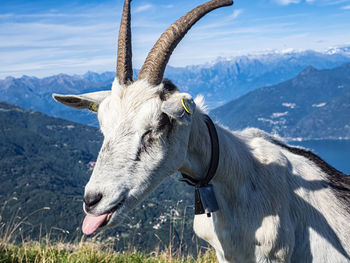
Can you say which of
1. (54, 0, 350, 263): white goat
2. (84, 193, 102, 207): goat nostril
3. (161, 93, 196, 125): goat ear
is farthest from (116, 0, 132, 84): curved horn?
(84, 193, 102, 207): goat nostril

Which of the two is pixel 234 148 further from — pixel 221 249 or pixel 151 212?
pixel 151 212

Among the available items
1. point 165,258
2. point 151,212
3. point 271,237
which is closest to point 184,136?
point 271,237

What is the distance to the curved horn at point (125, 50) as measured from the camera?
4.13 m

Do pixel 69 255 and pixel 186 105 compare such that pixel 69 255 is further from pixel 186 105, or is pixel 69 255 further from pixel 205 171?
pixel 186 105

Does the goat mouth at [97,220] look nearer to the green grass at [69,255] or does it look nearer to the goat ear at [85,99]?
the goat ear at [85,99]

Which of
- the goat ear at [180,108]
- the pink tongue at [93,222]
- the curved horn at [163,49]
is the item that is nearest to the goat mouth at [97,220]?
the pink tongue at [93,222]

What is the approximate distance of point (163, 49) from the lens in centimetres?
383

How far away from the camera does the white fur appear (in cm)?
341

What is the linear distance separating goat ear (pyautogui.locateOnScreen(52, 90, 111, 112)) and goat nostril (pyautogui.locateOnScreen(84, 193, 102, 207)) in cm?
148

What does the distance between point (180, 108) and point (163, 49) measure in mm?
1006

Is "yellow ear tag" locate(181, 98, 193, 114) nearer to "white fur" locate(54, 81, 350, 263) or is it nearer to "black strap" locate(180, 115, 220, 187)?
"white fur" locate(54, 81, 350, 263)

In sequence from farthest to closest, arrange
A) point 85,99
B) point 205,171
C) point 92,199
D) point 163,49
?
point 85,99 < point 205,171 < point 163,49 < point 92,199

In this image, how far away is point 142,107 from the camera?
3.50 metres

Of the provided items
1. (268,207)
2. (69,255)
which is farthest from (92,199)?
(69,255)
